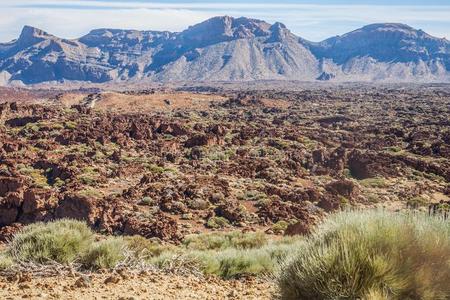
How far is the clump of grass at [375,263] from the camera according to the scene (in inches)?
167

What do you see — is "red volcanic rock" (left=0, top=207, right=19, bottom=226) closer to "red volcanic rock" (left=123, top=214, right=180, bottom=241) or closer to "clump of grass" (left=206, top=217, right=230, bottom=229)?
"red volcanic rock" (left=123, top=214, right=180, bottom=241)

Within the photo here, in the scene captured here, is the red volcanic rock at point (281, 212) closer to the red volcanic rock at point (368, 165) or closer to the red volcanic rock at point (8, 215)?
the red volcanic rock at point (8, 215)

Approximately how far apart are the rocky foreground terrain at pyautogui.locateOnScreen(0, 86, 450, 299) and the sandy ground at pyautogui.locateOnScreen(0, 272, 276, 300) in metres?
0.03

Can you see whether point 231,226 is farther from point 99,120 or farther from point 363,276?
point 99,120

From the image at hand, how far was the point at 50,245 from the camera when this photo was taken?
729 cm

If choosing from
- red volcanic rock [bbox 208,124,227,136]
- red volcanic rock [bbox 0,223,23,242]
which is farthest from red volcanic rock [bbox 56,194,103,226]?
red volcanic rock [bbox 208,124,227,136]

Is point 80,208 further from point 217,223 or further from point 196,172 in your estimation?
point 196,172

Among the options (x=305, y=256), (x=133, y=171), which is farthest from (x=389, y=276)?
(x=133, y=171)

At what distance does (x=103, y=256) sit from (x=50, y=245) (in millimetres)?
867

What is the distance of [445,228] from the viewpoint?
4.77 metres

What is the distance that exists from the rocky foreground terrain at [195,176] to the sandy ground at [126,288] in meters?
0.03

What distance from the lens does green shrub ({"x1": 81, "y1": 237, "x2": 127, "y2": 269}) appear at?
278 inches

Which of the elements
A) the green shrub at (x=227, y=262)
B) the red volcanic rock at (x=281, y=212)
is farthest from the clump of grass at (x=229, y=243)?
the red volcanic rock at (x=281, y=212)

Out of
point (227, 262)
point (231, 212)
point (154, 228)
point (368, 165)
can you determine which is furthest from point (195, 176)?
point (227, 262)
